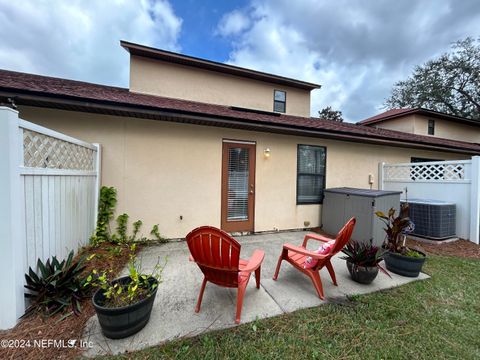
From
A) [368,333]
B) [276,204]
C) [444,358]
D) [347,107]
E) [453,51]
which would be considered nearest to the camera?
[444,358]

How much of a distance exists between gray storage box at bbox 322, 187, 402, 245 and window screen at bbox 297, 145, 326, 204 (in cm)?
50

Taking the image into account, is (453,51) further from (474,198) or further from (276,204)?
(276,204)

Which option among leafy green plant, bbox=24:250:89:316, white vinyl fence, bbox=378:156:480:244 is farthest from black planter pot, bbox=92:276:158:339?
white vinyl fence, bbox=378:156:480:244

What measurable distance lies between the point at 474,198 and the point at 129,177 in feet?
27.5

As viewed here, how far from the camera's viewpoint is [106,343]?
72.2 inches

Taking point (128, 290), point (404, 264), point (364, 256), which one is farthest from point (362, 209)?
point (128, 290)

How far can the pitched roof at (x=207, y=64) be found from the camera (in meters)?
6.62

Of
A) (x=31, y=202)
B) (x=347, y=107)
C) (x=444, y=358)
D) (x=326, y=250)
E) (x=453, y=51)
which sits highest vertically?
(x=453, y=51)

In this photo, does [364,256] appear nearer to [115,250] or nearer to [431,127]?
[115,250]

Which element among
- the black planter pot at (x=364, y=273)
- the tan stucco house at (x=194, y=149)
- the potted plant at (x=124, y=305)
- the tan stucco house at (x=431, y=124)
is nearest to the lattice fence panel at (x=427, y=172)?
the tan stucco house at (x=194, y=149)

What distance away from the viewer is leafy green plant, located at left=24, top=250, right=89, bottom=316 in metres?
2.09

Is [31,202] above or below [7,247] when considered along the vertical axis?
above

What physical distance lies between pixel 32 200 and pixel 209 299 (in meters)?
2.31

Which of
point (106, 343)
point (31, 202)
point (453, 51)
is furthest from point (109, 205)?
point (453, 51)
